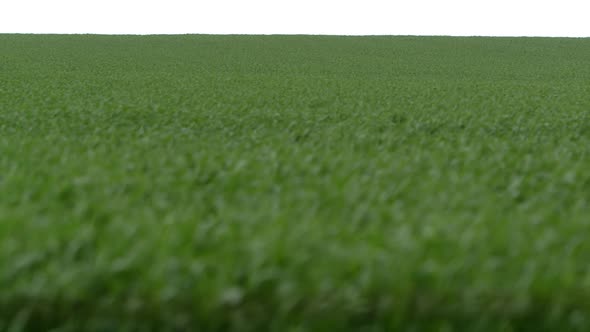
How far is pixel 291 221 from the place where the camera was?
4184mm

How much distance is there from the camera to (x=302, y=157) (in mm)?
6797

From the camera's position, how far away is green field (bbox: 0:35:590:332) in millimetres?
3096

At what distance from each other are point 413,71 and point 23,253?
2707 centimetres

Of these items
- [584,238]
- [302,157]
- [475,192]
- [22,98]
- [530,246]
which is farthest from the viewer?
[22,98]

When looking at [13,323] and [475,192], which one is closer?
[13,323]

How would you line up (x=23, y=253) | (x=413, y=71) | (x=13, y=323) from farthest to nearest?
(x=413, y=71), (x=23, y=253), (x=13, y=323)

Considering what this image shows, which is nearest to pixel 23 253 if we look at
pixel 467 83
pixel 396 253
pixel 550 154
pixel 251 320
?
pixel 251 320

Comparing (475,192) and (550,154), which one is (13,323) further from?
(550,154)

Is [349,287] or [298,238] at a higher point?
[298,238]

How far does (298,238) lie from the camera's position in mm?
3678

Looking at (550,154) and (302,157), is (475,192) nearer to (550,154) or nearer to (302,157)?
(302,157)

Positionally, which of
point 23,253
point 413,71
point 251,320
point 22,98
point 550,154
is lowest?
point 251,320

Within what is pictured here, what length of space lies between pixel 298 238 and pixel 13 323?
4.62 feet

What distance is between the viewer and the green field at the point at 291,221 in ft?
10.2
